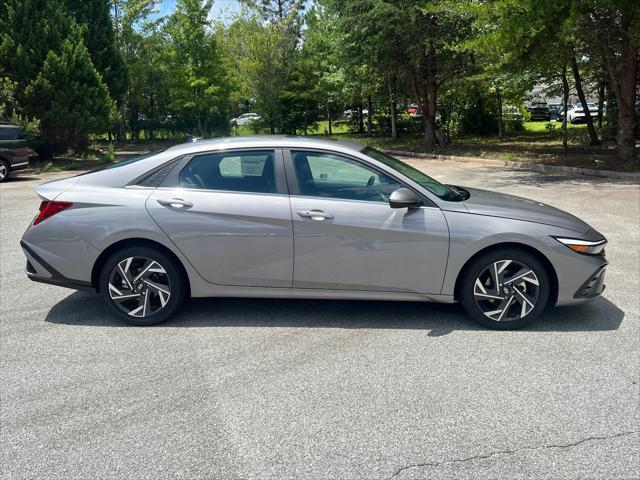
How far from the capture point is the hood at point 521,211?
14.9ft

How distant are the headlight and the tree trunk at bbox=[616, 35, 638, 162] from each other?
43.5ft

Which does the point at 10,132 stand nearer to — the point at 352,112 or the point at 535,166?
the point at 535,166

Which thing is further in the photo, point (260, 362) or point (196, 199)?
point (196, 199)

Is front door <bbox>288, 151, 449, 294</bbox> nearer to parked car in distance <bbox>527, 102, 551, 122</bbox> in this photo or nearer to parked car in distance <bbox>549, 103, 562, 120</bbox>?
parked car in distance <bbox>527, 102, 551, 122</bbox>

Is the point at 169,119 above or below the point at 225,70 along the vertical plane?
below

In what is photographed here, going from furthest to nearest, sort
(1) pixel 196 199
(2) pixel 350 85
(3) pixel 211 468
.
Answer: (2) pixel 350 85 < (1) pixel 196 199 < (3) pixel 211 468

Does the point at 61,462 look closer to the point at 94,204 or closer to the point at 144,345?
the point at 144,345

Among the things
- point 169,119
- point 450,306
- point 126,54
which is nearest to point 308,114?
point 169,119

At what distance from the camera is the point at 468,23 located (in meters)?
21.3

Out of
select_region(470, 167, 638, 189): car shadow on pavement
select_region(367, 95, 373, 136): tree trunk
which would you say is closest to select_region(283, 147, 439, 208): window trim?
select_region(470, 167, 638, 189): car shadow on pavement

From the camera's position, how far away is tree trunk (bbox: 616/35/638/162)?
1531cm

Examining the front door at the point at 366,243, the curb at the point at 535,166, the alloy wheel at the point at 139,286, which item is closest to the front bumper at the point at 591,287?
the front door at the point at 366,243

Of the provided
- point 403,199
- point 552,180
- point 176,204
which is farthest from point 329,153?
point 552,180

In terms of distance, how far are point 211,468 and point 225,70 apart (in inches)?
1291
